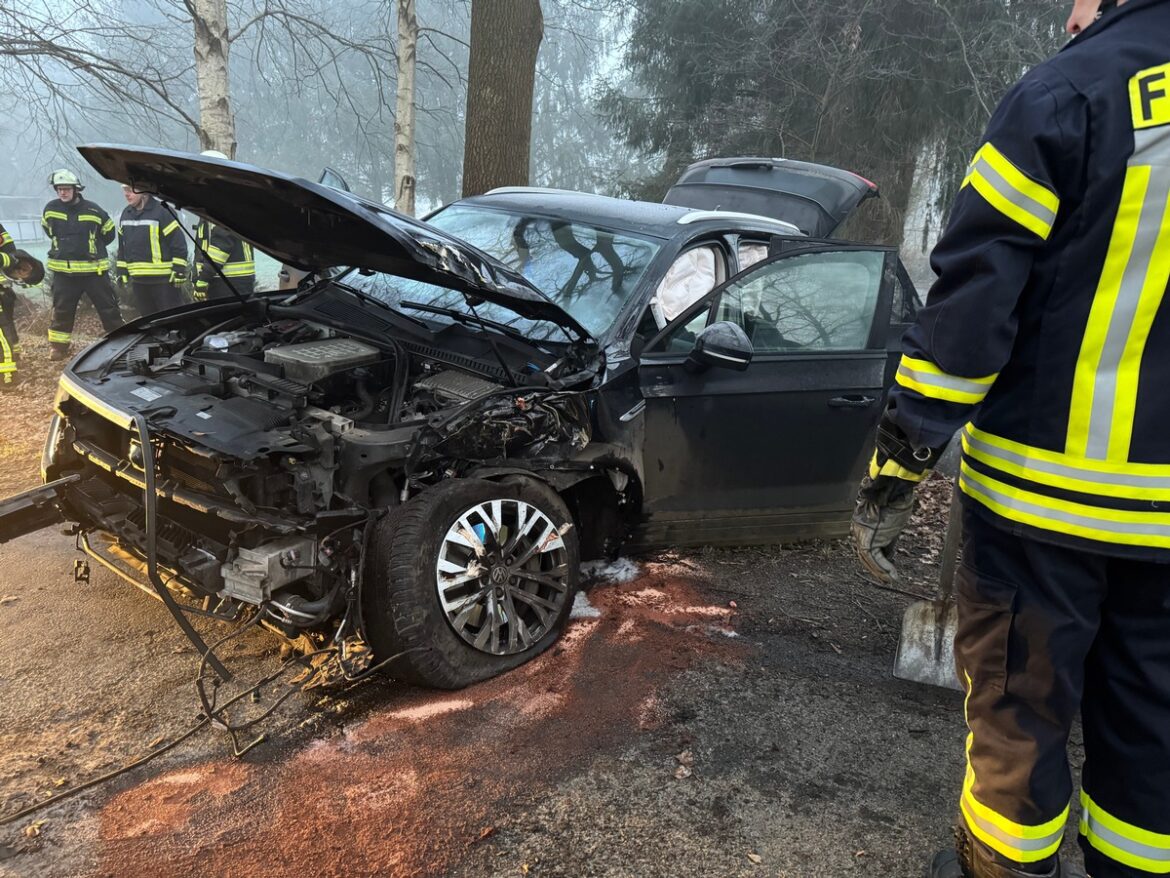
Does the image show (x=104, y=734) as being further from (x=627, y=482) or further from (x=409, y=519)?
(x=627, y=482)

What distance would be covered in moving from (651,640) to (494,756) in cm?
98

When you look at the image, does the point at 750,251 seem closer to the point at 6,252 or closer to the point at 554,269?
the point at 554,269

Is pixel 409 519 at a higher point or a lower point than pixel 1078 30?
lower

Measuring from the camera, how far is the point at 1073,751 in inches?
112

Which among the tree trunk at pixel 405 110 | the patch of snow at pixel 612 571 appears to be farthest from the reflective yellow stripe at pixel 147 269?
the patch of snow at pixel 612 571

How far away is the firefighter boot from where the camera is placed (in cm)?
179

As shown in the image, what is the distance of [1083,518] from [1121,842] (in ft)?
2.37

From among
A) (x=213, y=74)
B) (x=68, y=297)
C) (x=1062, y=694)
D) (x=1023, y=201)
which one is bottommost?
(x=68, y=297)

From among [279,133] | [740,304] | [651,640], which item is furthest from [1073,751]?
[279,133]

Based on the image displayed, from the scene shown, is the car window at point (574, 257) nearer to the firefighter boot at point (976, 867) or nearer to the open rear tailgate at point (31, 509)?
the open rear tailgate at point (31, 509)

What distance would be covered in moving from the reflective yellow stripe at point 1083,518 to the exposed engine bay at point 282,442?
6.00 ft

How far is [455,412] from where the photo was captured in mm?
2941

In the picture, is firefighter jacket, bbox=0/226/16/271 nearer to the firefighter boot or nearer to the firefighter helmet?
the firefighter helmet

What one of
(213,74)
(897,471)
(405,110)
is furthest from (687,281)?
(405,110)
